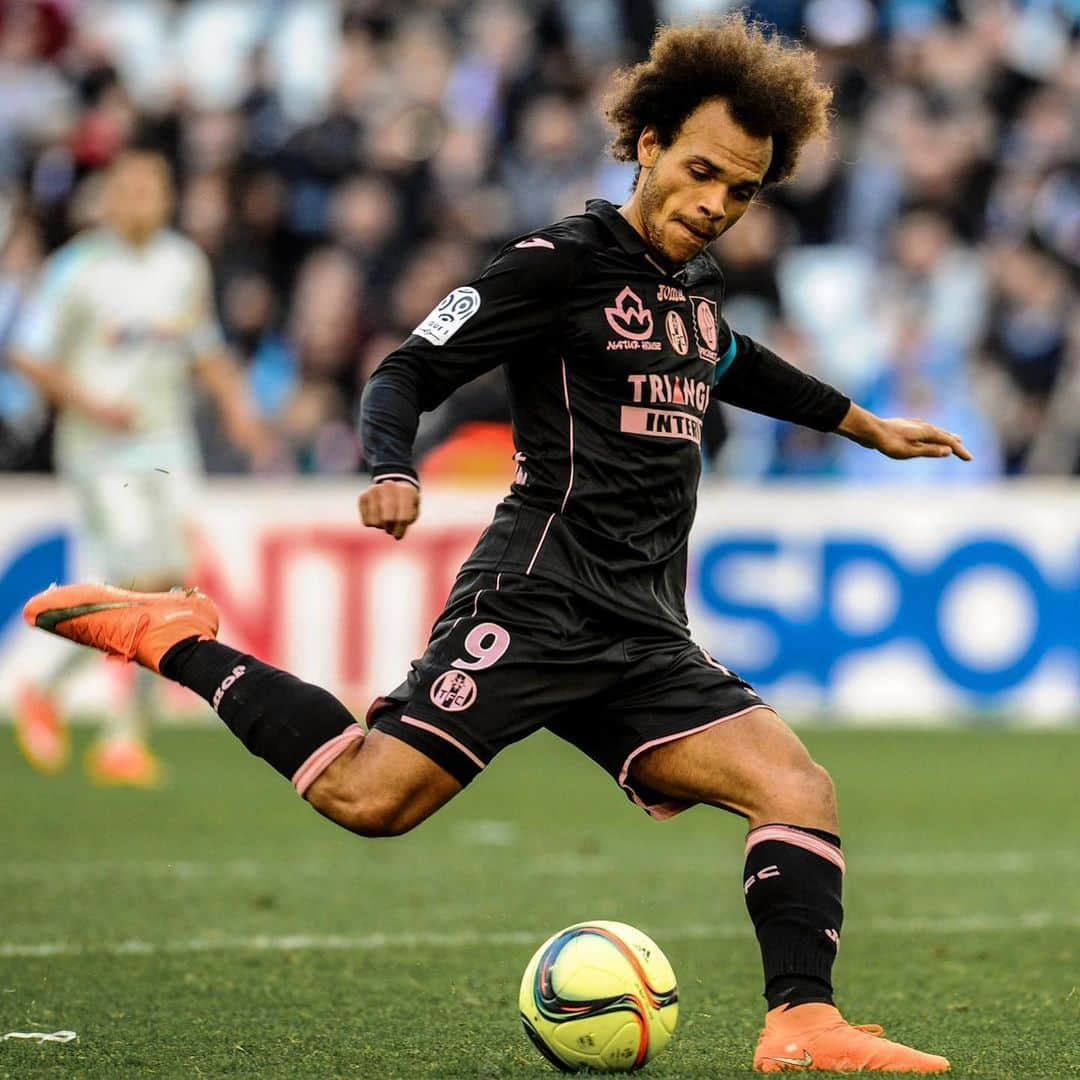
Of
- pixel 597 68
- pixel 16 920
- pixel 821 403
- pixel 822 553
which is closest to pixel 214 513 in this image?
pixel 822 553

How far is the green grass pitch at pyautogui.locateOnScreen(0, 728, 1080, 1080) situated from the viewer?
193 inches

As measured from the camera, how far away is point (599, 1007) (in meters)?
4.55

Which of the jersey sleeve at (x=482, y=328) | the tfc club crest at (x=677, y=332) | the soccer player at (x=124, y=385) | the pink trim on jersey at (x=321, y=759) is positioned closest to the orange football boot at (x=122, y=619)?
the pink trim on jersey at (x=321, y=759)

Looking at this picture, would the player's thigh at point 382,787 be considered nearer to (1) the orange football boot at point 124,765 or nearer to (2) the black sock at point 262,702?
(2) the black sock at point 262,702

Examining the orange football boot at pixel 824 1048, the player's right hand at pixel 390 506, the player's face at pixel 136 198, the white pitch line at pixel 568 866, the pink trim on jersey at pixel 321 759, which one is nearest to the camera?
the player's right hand at pixel 390 506

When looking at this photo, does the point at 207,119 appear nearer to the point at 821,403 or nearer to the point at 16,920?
the point at 16,920

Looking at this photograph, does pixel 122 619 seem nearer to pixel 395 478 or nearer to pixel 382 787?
pixel 382 787

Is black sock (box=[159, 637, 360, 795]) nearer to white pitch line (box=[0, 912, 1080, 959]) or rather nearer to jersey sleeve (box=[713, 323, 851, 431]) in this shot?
jersey sleeve (box=[713, 323, 851, 431])

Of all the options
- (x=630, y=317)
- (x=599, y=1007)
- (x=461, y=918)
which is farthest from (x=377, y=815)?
(x=461, y=918)

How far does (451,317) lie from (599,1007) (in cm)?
145

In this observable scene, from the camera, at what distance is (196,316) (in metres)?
10.6

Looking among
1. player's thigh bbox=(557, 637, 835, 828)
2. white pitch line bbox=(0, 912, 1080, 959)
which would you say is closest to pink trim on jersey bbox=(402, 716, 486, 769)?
player's thigh bbox=(557, 637, 835, 828)

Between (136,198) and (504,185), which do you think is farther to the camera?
(504,185)

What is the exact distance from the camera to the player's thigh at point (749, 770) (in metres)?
4.68
